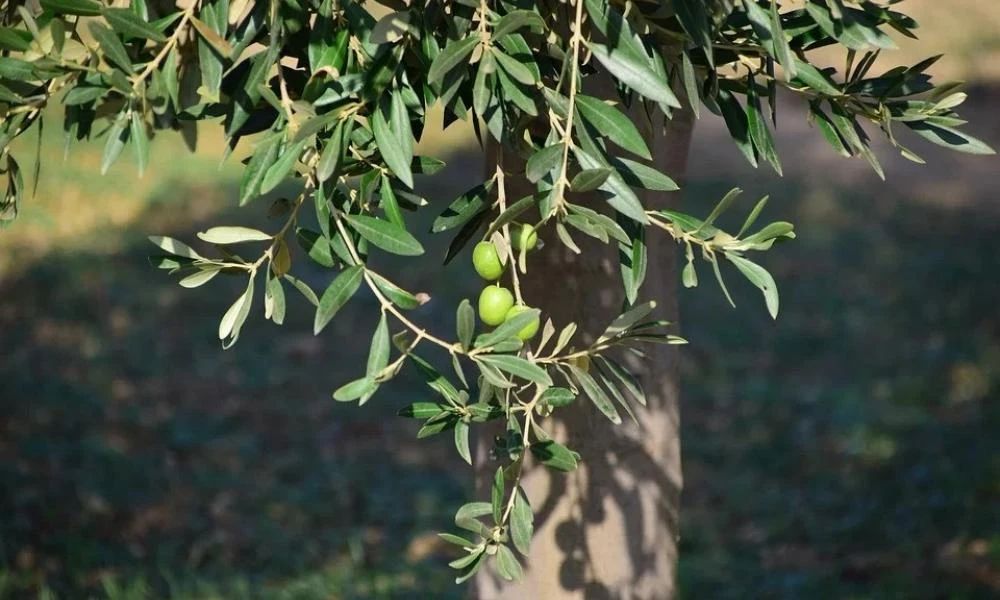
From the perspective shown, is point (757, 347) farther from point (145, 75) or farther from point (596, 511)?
point (145, 75)

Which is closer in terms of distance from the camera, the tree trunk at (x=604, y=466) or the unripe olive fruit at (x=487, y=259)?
the unripe olive fruit at (x=487, y=259)

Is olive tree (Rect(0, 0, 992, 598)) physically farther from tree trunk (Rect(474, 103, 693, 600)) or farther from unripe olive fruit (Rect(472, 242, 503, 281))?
tree trunk (Rect(474, 103, 693, 600))

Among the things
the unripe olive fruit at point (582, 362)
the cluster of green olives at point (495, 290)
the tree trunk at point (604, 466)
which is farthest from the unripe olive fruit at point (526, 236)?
the tree trunk at point (604, 466)

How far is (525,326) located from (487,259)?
12 cm

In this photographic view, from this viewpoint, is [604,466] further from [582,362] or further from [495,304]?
[495,304]

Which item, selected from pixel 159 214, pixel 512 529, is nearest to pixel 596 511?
pixel 512 529

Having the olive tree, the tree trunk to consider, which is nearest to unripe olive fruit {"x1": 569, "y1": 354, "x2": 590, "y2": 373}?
the olive tree

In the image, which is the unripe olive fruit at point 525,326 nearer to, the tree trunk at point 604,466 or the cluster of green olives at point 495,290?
the cluster of green olives at point 495,290

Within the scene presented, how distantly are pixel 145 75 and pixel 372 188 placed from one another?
0.99ft

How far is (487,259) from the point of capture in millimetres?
1359

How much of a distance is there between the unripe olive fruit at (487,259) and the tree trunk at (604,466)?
66 cm

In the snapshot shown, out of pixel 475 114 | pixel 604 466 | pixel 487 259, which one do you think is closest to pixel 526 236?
pixel 487 259

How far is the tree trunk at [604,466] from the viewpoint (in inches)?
82.6

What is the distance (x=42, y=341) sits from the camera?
5652 mm
